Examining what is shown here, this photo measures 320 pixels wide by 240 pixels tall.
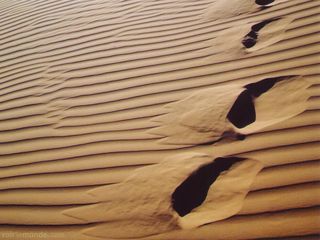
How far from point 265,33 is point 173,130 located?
4.03 ft

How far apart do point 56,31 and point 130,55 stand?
126 centimetres

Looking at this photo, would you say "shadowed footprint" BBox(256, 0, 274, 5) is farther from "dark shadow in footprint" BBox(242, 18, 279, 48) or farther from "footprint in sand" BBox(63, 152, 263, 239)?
"footprint in sand" BBox(63, 152, 263, 239)

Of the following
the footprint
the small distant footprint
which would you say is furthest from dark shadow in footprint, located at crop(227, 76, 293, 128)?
the footprint

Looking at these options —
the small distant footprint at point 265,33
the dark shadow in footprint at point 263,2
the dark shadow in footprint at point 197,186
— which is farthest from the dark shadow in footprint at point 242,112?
the dark shadow in footprint at point 263,2

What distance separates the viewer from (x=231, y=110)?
6.43 ft

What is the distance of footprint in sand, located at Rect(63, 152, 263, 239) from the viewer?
1.53 meters

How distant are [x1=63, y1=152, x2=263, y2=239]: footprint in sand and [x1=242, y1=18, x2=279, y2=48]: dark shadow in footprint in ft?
3.94

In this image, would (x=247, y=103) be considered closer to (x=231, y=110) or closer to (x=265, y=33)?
(x=231, y=110)

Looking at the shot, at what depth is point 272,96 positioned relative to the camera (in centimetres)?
201

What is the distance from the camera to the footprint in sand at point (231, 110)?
1.86 meters

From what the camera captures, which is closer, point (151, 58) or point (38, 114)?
point (38, 114)

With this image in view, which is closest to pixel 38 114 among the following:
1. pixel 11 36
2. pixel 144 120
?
pixel 144 120

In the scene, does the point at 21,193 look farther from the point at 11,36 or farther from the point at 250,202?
the point at 11,36

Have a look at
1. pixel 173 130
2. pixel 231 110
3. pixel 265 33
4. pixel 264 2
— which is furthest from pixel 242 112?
pixel 264 2
